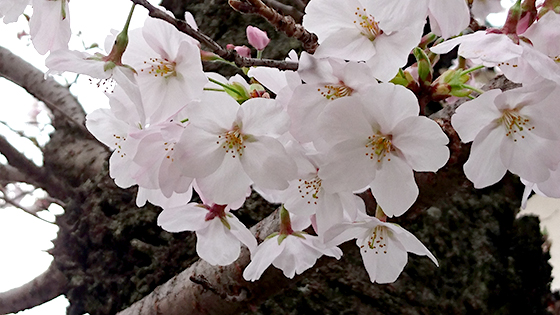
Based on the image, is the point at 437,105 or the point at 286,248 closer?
the point at 286,248

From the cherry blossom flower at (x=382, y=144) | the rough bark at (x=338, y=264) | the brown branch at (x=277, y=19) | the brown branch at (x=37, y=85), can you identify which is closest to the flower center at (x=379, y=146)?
the cherry blossom flower at (x=382, y=144)

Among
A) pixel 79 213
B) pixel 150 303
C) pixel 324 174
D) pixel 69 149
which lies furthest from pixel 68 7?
pixel 69 149

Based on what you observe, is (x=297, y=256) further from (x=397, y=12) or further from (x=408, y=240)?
(x=397, y=12)

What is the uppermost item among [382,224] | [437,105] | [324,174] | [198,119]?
[198,119]

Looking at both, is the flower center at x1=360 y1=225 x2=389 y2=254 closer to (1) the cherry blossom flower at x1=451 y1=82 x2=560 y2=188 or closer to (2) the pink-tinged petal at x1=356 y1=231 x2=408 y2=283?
(2) the pink-tinged petal at x1=356 y1=231 x2=408 y2=283

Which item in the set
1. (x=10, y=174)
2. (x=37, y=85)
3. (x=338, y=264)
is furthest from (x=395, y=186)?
(x=37, y=85)

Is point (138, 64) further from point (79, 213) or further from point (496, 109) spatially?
point (79, 213)

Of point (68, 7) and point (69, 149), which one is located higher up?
point (69, 149)

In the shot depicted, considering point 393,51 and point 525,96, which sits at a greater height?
point 393,51
